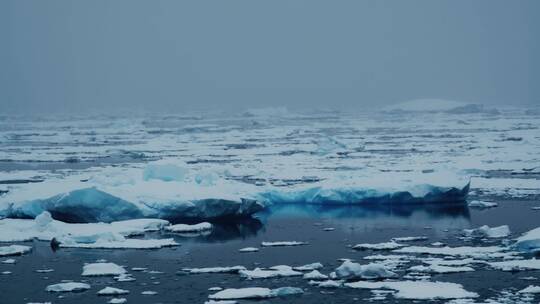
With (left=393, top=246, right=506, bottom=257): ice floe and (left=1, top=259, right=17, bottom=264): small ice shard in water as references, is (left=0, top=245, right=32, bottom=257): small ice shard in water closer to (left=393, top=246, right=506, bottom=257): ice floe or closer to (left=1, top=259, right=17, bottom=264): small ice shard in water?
(left=1, top=259, right=17, bottom=264): small ice shard in water

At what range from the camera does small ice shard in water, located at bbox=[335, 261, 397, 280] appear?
9078mm

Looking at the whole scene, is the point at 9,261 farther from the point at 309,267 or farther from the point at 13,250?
the point at 309,267

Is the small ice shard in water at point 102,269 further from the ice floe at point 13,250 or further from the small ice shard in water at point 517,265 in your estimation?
the small ice shard in water at point 517,265

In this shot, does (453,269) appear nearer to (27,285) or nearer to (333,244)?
(333,244)

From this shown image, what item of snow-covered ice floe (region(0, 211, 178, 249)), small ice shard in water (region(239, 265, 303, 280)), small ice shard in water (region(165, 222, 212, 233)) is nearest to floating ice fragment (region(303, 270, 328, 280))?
small ice shard in water (region(239, 265, 303, 280))

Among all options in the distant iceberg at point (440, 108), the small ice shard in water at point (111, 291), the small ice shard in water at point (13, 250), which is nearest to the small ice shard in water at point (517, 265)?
the small ice shard in water at point (111, 291)

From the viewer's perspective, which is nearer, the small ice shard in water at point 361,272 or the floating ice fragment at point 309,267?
the small ice shard in water at point 361,272

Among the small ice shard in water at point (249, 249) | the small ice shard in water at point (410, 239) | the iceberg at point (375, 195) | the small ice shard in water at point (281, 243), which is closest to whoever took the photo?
the small ice shard in water at point (249, 249)

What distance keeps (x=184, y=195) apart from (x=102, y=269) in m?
3.34

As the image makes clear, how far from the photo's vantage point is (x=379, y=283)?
8.90 meters

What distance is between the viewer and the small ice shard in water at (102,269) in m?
9.52

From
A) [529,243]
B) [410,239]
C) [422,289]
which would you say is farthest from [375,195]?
[422,289]

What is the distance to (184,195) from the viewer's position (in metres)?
12.9

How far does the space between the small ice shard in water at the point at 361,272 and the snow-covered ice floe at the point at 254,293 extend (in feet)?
2.26
